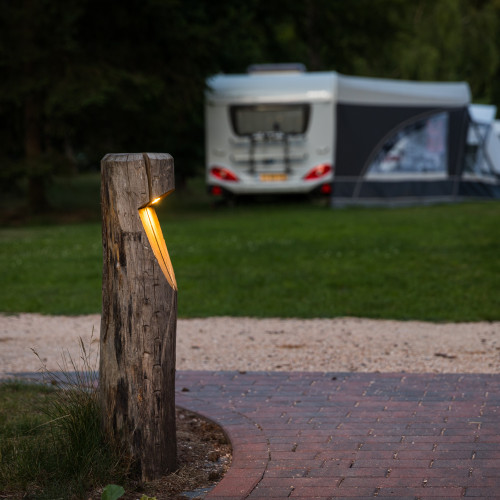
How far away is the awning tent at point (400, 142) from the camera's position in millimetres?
19109

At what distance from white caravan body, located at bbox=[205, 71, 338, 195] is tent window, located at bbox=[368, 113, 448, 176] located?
58.1 inches

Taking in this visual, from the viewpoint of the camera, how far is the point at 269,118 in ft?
62.0

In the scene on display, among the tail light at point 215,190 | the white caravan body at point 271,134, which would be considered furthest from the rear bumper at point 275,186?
the tail light at point 215,190

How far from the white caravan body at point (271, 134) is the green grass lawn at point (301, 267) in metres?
2.61

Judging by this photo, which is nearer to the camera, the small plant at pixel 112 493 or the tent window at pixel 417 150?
the small plant at pixel 112 493

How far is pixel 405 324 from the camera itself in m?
7.58

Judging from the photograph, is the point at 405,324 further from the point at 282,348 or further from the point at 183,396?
the point at 183,396

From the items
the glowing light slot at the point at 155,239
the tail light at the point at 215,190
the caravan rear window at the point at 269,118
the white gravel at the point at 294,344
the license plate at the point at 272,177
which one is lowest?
the tail light at the point at 215,190

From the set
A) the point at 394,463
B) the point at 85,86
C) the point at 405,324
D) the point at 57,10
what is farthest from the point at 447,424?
the point at 57,10

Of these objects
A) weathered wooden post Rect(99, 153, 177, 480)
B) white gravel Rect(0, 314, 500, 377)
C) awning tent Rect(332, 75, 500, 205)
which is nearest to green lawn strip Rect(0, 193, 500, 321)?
white gravel Rect(0, 314, 500, 377)

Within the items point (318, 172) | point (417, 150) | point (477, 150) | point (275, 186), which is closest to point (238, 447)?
point (275, 186)

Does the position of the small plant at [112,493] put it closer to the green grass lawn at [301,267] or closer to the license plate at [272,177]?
the green grass lawn at [301,267]

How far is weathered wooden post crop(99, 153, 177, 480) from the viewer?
3.87 metres

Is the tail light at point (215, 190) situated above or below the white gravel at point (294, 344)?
below
